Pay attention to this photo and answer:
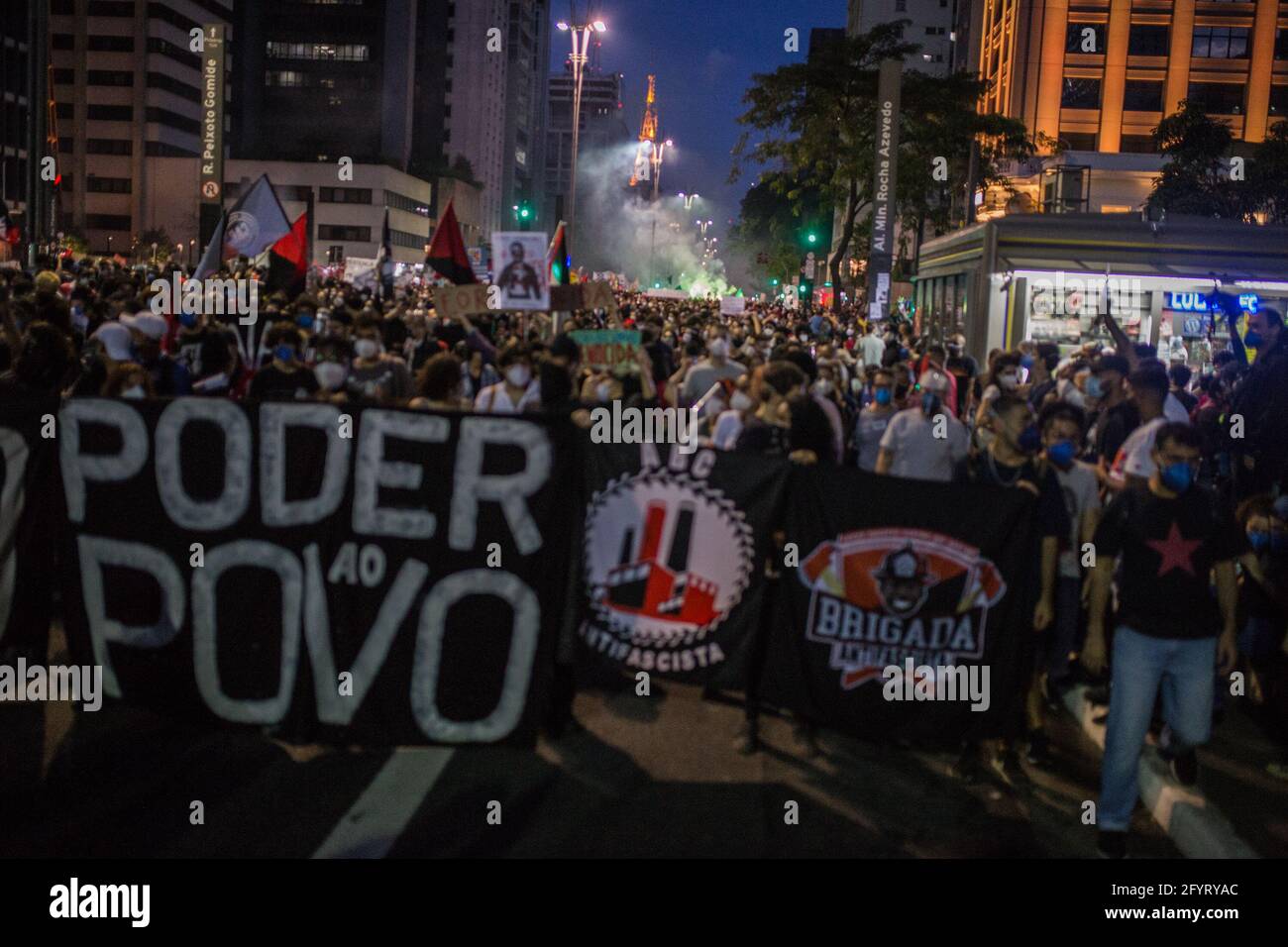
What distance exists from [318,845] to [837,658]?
255cm

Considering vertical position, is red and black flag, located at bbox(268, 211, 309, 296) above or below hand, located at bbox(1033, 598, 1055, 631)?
above

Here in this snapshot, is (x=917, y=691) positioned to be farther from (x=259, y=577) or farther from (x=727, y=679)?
(x=259, y=577)

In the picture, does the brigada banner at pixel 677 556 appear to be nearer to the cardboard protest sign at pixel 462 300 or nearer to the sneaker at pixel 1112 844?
the sneaker at pixel 1112 844

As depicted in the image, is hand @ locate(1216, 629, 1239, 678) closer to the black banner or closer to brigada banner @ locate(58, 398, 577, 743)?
brigada banner @ locate(58, 398, 577, 743)

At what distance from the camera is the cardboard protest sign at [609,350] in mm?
11828

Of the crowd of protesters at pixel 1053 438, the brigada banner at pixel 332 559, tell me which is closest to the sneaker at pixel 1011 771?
the crowd of protesters at pixel 1053 438

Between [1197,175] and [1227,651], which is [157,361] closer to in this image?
[1227,651]

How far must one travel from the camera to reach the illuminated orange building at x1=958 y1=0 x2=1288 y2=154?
7188cm

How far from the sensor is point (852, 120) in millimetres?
43469

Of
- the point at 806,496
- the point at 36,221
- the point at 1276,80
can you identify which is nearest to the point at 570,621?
the point at 806,496

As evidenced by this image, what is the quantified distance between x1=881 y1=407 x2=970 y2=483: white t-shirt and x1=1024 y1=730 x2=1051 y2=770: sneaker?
7.41 ft

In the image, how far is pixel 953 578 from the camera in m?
6.27

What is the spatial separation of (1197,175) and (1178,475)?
52.2 m

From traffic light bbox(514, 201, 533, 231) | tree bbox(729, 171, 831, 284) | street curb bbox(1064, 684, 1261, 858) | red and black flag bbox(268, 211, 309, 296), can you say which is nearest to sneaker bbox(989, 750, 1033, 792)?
street curb bbox(1064, 684, 1261, 858)
